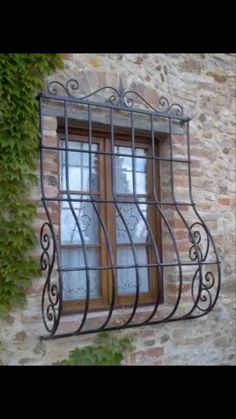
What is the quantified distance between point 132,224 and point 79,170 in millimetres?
506

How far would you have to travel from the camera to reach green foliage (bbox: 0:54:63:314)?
2287 mm

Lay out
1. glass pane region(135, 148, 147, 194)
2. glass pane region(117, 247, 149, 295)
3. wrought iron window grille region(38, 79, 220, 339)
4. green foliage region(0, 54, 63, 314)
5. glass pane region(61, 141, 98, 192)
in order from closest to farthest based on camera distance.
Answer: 1. green foliage region(0, 54, 63, 314)
2. wrought iron window grille region(38, 79, 220, 339)
3. glass pane region(61, 141, 98, 192)
4. glass pane region(117, 247, 149, 295)
5. glass pane region(135, 148, 147, 194)

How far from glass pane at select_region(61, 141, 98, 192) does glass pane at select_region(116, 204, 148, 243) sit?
0.26 m

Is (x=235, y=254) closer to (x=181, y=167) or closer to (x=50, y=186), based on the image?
(x=181, y=167)

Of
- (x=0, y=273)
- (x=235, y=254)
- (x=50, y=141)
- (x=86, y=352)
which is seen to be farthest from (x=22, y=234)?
(x=235, y=254)

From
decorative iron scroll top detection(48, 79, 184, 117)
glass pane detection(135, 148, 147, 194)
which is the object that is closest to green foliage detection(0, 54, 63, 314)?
decorative iron scroll top detection(48, 79, 184, 117)

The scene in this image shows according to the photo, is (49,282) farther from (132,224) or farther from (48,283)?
(132,224)

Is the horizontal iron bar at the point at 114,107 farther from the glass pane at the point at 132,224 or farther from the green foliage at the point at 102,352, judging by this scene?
the green foliage at the point at 102,352

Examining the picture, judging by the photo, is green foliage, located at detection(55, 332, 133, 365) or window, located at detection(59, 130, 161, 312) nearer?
green foliage, located at detection(55, 332, 133, 365)

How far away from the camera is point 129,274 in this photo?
280 centimetres

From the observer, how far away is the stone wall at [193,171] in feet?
8.16

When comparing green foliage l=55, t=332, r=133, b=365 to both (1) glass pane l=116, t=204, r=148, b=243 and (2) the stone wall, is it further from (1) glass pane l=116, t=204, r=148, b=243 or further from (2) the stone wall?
(1) glass pane l=116, t=204, r=148, b=243

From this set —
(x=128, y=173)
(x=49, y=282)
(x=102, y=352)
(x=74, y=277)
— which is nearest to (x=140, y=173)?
(x=128, y=173)
